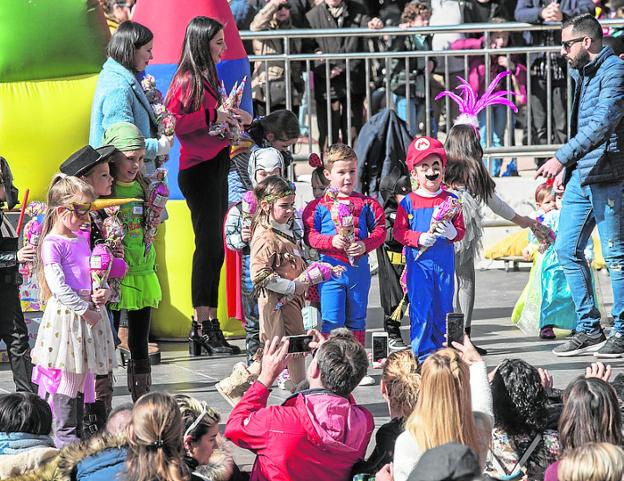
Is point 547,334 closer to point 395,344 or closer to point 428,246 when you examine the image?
point 395,344

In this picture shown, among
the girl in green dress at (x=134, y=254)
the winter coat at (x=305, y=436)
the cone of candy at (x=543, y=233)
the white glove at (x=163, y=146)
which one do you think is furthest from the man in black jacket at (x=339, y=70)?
the winter coat at (x=305, y=436)

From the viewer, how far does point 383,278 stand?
31.4 ft

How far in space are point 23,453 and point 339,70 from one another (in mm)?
8909

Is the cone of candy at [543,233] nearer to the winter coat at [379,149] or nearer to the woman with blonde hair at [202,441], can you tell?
the winter coat at [379,149]

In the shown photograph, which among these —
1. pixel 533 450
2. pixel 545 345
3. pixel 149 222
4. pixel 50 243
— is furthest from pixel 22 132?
pixel 533 450

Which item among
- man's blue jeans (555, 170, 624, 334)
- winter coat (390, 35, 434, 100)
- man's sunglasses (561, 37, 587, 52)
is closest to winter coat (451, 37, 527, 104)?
winter coat (390, 35, 434, 100)

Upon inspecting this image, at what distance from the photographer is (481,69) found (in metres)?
13.6

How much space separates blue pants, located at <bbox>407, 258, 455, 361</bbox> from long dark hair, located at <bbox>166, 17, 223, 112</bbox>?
1.78 metres

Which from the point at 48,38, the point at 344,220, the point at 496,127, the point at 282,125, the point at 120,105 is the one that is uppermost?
the point at 48,38

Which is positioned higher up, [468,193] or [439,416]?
[468,193]

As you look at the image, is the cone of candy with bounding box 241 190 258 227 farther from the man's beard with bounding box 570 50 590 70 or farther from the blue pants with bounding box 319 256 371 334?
the man's beard with bounding box 570 50 590 70

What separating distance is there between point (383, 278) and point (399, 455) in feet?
15.4

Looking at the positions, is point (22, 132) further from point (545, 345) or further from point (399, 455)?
point (399, 455)

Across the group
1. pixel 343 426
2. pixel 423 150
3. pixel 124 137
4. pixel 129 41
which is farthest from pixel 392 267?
pixel 343 426
